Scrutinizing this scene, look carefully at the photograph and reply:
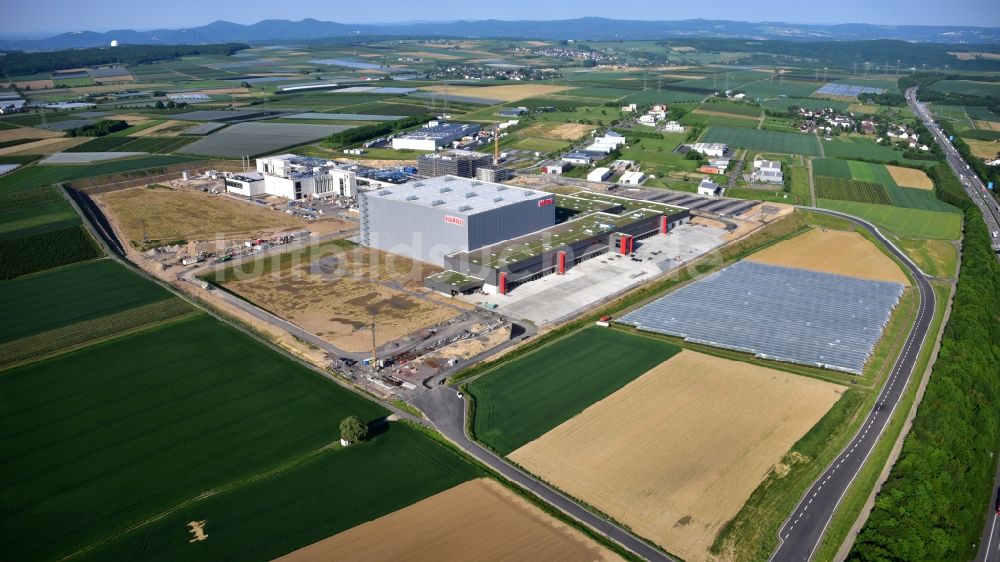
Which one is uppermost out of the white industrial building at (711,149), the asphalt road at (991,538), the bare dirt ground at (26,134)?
the bare dirt ground at (26,134)

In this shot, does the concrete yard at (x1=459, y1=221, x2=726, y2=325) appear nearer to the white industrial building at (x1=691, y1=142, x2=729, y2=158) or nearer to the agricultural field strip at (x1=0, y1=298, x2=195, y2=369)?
the agricultural field strip at (x1=0, y1=298, x2=195, y2=369)

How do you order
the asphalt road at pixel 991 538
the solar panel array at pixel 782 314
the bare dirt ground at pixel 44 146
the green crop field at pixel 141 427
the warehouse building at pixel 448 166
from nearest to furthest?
the asphalt road at pixel 991 538 < the green crop field at pixel 141 427 < the solar panel array at pixel 782 314 < the warehouse building at pixel 448 166 < the bare dirt ground at pixel 44 146

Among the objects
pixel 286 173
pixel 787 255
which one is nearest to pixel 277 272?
pixel 286 173

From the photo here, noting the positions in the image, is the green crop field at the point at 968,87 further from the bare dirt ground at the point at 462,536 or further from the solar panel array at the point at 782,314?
the bare dirt ground at the point at 462,536

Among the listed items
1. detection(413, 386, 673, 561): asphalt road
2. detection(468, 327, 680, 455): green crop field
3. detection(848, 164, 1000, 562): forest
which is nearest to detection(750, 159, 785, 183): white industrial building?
detection(848, 164, 1000, 562): forest

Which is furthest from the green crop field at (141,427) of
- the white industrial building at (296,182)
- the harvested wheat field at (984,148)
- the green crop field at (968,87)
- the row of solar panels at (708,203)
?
the green crop field at (968,87)

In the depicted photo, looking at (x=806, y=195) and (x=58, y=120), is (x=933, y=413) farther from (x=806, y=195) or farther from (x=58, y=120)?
(x=58, y=120)
